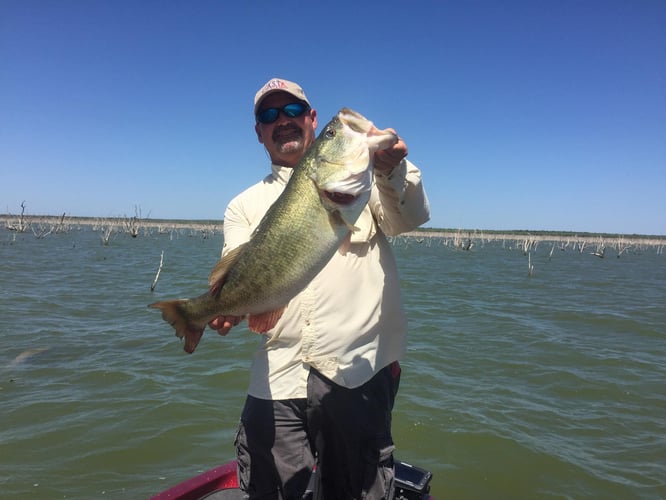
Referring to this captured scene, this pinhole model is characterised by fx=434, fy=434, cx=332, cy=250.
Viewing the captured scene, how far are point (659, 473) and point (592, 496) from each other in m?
1.23

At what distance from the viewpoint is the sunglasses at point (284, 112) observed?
125 inches

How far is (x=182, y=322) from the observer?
2814 mm

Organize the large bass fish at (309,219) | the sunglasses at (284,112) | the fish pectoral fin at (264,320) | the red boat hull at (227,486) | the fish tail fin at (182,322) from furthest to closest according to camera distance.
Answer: the red boat hull at (227,486) → the sunglasses at (284,112) → the fish tail fin at (182,322) → the fish pectoral fin at (264,320) → the large bass fish at (309,219)

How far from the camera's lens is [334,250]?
2541 mm

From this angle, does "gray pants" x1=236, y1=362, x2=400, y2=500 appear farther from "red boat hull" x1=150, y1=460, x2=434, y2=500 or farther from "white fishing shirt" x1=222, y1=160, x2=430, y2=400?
"red boat hull" x1=150, y1=460, x2=434, y2=500

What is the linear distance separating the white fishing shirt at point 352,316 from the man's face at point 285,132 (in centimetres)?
70

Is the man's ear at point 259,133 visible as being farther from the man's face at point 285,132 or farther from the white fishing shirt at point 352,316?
the white fishing shirt at point 352,316

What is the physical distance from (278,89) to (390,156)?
111cm

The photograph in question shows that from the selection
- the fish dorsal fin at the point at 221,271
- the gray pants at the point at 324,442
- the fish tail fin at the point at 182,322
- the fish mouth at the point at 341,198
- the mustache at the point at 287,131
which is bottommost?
the gray pants at the point at 324,442

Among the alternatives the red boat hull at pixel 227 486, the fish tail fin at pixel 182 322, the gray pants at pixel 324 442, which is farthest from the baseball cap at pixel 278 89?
the red boat hull at pixel 227 486

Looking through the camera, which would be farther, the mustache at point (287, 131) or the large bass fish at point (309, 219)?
the mustache at point (287, 131)

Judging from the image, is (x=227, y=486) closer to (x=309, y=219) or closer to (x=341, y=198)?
(x=309, y=219)

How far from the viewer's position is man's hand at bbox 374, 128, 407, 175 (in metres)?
2.54

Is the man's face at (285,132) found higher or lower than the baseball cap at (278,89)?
lower
